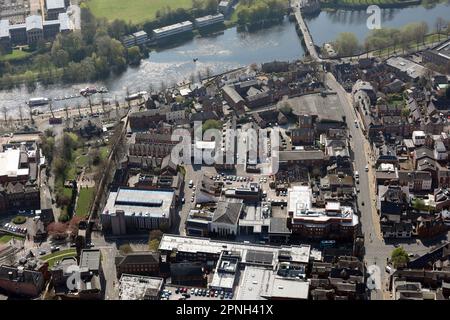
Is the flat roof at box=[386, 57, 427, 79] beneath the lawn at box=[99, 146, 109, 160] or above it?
above

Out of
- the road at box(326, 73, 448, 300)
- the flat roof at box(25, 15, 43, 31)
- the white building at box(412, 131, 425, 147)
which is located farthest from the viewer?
the flat roof at box(25, 15, 43, 31)

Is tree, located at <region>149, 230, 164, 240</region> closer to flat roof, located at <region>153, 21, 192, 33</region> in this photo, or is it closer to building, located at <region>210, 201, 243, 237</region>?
building, located at <region>210, 201, 243, 237</region>

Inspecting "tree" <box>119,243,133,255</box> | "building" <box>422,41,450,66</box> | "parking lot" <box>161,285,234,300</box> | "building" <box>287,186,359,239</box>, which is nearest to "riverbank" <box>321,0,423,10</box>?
"building" <box>422,41,450,66</box>

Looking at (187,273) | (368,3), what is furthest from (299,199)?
(368,3)

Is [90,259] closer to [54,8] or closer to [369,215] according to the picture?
[369,215]

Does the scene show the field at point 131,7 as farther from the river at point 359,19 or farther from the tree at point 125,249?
the tree at point 125,249
